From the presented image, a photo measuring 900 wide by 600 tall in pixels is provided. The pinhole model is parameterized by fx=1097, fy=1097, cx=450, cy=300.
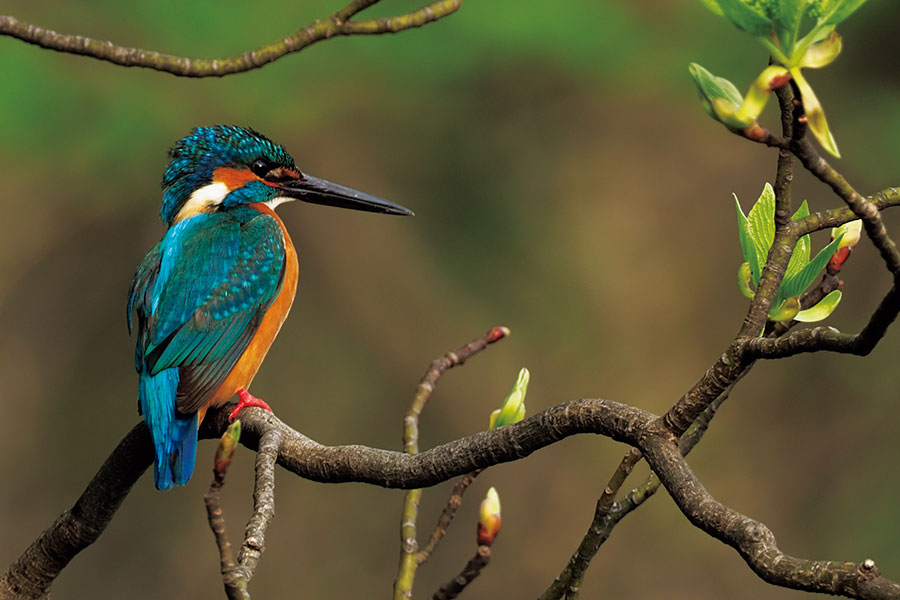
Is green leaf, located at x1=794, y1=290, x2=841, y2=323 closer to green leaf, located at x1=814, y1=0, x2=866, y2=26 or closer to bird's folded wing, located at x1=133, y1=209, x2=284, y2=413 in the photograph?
green leaf, located at x1=814, y1=0, x2=866, y2=26

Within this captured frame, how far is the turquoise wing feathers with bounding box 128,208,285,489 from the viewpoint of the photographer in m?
2.16

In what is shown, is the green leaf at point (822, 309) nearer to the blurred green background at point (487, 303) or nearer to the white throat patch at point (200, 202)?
the white throat patch at point (200, 202)

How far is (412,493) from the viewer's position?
5.12 feet

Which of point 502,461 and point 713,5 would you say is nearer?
point 713,5

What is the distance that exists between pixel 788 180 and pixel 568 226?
11.0 feet

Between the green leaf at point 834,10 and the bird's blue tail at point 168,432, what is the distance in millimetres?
1426

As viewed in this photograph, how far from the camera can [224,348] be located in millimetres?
2332

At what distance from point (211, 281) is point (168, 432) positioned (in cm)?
46

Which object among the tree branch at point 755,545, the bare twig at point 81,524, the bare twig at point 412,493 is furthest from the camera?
the bare twig at point 81,524

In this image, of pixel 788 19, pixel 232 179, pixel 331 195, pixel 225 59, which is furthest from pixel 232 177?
pixel 788 19

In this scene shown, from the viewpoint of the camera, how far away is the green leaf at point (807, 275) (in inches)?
42.3

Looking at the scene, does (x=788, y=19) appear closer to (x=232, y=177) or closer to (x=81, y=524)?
(x=81, y=524)

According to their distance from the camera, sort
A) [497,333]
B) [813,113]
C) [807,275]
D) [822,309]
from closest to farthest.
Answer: [813,113], [807,275], [822,309], [497,333]

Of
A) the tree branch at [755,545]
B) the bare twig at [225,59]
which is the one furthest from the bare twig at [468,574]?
the bare twig at [225,59]
